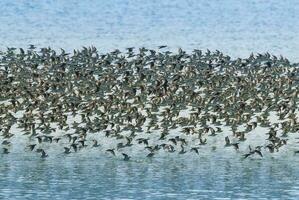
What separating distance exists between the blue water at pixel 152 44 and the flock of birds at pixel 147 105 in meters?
1.81

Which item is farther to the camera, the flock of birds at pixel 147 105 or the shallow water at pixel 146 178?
the flock of birds at pixel 147 105

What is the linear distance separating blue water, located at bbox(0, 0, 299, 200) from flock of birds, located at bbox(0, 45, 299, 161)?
1810 mm

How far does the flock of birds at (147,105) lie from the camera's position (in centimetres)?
5384

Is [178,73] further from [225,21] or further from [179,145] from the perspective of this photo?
[225,21]

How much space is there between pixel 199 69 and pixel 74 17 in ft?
195

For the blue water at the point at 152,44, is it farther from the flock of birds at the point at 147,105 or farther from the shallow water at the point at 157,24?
the flock of birds at the point at 147,105

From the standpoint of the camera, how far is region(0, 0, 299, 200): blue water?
46656 millimetres

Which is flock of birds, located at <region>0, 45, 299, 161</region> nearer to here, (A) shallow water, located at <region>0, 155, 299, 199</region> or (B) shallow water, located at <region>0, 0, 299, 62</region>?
(A) shallow water, located at <region>0, 155, 299, 199</region>

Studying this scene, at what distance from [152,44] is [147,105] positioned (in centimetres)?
3500

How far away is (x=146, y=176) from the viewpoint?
48500 millimetres

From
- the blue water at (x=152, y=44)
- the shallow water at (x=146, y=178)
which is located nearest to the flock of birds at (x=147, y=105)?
the shallow water at (x=146, y=178)

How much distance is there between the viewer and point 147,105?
198 feet

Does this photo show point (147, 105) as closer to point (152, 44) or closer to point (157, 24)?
point (152, 44)

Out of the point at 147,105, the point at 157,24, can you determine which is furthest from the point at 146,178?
the point at 157,24
